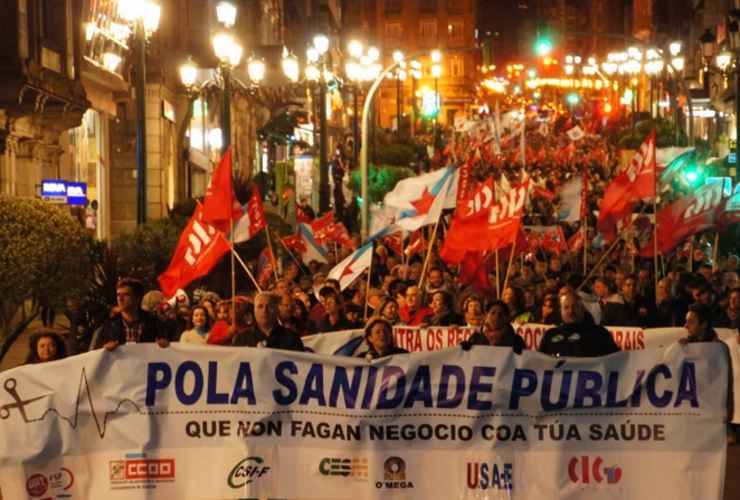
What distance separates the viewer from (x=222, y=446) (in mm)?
8328

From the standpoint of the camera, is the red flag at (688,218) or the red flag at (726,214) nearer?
the red flag at (688,218)

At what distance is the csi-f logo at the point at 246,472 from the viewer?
828cm

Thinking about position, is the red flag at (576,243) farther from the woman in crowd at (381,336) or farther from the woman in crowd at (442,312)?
the woman in crowd at (381,336)

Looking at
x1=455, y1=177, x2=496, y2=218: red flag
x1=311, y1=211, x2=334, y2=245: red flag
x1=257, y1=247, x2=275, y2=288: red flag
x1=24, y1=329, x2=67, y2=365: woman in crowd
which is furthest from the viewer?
x1=311, y1=211, x2=334, y2=245: red flag

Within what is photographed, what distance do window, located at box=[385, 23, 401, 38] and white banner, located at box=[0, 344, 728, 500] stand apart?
143 m

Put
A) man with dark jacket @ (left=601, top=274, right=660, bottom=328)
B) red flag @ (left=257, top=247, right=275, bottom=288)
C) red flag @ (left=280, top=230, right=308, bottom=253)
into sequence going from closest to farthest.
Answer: man with dark jacket @ (left=601, top=274, right=660, bottom=328), red flag @ (left=257, top=247, right=275, bottom=288), red flag @ (left=280, top=230, right=308, bottom=253)

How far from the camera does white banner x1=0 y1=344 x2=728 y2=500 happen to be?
27.2ft

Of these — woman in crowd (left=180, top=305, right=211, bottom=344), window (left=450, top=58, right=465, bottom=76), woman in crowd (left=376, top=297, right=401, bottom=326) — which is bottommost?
woman in crowd (left=180, top=305, right=211, bottom=344)

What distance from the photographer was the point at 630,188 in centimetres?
1769

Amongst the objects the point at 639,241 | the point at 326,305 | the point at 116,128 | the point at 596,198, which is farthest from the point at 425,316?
the point at 596,198

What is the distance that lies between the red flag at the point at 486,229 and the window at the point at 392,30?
447 feet

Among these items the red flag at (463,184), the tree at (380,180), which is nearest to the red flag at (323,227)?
the red flag at (463,184)

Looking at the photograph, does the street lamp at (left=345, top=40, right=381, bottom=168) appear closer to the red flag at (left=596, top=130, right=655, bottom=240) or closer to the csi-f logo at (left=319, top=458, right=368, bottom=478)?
the red flag at (left=596, top=130, right=655, bottom=240)

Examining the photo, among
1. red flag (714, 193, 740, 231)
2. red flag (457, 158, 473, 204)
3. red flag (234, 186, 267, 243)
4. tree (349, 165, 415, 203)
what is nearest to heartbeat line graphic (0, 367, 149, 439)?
red flag (234, 186, 267, 243)
